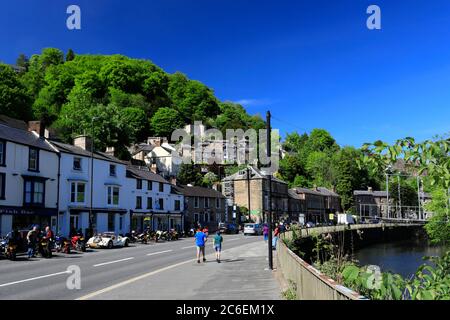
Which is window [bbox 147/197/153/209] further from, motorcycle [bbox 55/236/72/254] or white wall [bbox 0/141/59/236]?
motorcycle [bbox 55/236/72/254]

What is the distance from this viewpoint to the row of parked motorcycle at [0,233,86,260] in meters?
25.3

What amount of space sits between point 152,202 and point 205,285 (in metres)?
42.5

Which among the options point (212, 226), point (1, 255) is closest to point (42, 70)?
point (212, 226)

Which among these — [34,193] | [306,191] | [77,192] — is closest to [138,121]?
[306,191]

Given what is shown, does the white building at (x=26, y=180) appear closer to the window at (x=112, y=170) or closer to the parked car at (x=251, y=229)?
the window at (x=112, y=170)

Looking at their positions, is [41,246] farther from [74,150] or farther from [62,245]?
[74,150]

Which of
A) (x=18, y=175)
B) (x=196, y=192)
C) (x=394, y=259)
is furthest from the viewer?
(x=196, y=192)

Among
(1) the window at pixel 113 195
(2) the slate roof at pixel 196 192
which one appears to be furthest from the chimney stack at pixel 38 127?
(2) the slate roof at pixel 196 192

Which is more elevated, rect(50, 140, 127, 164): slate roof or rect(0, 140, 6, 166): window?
rect(50, 140, 127, 164): slate roof

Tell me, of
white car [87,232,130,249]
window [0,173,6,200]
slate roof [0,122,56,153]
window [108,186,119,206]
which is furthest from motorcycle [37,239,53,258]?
window [108,186,119,206]

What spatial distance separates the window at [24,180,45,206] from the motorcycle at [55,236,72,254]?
308 inches

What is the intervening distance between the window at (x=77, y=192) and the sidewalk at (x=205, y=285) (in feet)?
78.0

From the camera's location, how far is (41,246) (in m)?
27.1
